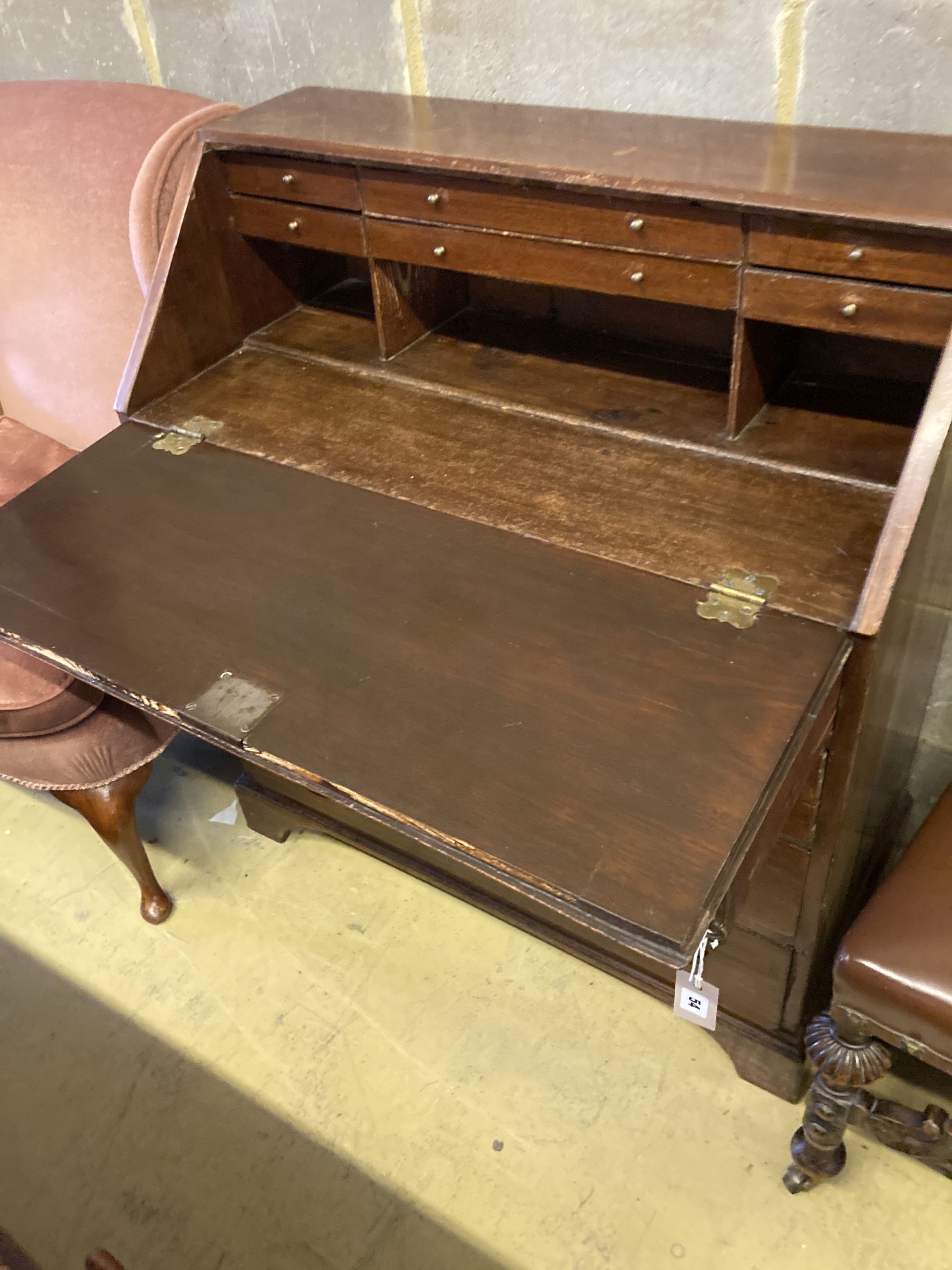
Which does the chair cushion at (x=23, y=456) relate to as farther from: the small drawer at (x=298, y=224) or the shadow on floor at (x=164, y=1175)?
the shadow on floor at (x=164, y=1175)

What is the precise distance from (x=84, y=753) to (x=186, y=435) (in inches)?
22.6

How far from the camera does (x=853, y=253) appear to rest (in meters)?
0.93

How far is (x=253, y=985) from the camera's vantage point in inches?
64.3

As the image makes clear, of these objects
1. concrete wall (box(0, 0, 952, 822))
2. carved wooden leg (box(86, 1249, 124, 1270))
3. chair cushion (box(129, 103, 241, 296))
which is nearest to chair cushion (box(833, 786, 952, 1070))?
concrete wall (box(0, 0, 952, 822))

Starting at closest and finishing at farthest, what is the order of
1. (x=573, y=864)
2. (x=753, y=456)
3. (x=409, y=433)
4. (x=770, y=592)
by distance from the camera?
1. (x=573, y=864)
2. (x=770, y=592)
3. (x=753, y=456)
4. (x=409, y=433)

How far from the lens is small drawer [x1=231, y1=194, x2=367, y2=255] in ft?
4.21

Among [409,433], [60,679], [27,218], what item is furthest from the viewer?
[27,218]

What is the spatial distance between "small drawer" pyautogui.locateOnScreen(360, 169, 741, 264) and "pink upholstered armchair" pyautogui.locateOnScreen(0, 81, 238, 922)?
332 millimetres

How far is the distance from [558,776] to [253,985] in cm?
106

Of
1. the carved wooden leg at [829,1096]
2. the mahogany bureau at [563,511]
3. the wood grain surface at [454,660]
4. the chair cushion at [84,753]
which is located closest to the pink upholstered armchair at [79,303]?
the chair cushion at [84,753]

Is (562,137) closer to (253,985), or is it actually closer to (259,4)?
(259,4)

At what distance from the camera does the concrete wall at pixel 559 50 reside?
43.4 inches

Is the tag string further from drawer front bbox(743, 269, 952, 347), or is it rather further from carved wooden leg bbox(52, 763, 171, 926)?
carved wooden leg bbox(52, 763, 171, 926)

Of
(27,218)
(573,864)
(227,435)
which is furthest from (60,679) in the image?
(573,864)
